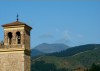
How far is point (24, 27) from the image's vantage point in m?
39.2

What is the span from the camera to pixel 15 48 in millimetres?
38812

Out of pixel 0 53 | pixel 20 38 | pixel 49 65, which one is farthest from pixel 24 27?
pixel 49 65

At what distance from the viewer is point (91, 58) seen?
655ft

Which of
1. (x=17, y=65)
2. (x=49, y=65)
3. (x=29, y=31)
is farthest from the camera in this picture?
(x=49, y=65)

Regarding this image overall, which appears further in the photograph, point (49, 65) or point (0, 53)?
point (49, 65)

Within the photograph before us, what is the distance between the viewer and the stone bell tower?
38.3m

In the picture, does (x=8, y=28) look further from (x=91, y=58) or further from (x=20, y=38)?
(x=91, y=58)

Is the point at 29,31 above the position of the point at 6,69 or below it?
above

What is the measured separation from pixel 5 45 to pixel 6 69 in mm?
3068

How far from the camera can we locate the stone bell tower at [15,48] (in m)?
38.3

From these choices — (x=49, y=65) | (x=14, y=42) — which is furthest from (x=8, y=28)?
(x=49, y=65)

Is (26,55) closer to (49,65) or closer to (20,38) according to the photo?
(20,38)

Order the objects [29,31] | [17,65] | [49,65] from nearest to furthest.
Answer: [17,65]
[29,31]
[49,65]

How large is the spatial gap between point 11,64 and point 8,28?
468 cm
